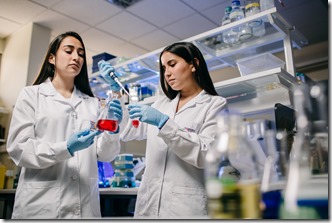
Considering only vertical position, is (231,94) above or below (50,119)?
above

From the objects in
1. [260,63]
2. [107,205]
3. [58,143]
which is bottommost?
[107,205]

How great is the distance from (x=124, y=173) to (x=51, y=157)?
3.38 feet

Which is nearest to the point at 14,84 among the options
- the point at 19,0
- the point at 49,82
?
the point at 19,0

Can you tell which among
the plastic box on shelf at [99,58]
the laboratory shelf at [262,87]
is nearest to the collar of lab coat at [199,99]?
the laboratory shelf at [262,87]

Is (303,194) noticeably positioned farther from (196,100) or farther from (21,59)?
(21,59)

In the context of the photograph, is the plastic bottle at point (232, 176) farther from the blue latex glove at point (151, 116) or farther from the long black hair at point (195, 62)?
the long black hair at point (195, 62)

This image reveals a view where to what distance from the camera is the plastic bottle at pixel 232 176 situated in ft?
1.60

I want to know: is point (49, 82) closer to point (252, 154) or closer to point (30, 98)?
point (30, 98)

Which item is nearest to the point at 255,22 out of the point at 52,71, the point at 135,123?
the point at 135,123

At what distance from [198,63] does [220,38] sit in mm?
969

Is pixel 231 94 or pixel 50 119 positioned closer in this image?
pixel 50 119

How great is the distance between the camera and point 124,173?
2158 mm

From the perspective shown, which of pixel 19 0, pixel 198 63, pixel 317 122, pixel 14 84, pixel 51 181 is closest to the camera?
pixel 317 122

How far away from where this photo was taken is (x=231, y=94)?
7.07 ft
